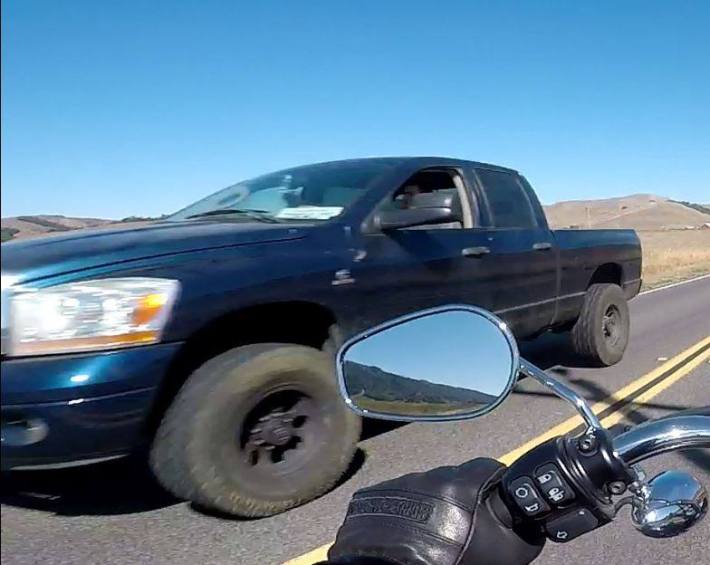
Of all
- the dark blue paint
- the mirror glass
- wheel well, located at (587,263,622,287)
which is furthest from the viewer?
wheel well, located at (587,263,622,287)

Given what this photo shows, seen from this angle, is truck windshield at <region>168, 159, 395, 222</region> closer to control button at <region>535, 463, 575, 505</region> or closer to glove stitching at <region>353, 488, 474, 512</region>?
glove stitching at <region>353, 488, 474, 512</region>

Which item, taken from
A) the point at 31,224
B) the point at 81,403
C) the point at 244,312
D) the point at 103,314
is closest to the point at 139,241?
the point at 103,314

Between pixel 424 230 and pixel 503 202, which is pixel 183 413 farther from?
pixel 503 202

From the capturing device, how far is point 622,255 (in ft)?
24.0

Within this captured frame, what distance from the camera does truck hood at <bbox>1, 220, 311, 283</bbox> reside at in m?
2.39

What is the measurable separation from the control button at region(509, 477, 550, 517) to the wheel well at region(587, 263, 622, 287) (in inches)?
233

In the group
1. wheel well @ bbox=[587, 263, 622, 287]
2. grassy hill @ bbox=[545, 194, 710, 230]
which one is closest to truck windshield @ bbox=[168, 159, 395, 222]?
wheel well @ bbox=[587, 263, 622, 287]

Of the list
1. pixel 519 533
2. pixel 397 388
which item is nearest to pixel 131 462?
pixel 397 388

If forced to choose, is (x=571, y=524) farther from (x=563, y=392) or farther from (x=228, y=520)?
(x=228, y=520)

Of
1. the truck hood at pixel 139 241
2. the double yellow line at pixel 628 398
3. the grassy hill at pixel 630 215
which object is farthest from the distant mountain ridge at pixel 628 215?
the truck hood at pixel 139 241

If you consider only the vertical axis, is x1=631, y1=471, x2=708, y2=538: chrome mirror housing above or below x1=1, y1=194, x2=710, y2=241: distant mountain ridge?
above

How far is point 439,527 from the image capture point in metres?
→ 1.37

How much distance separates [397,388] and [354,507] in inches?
12.0

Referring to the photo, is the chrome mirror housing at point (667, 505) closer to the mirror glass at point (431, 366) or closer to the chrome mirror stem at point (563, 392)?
the chrome mirror stem at point (563, 392)
